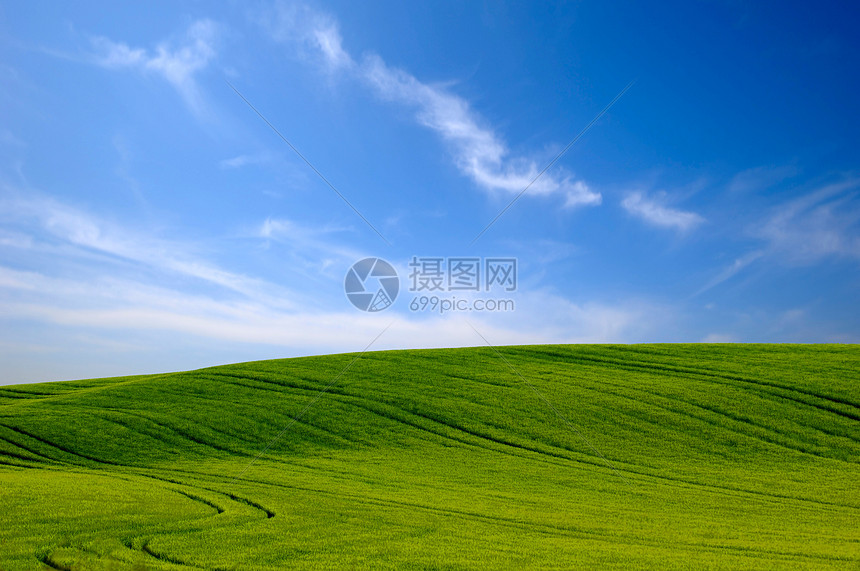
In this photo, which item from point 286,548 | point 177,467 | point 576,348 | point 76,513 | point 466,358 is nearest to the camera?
point 286,548

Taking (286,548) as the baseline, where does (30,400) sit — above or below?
above

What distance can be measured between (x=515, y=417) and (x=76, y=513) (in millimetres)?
18706

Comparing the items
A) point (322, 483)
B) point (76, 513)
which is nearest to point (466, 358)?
point (322, 483)

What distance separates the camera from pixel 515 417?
84.8 feet

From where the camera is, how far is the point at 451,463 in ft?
68.7

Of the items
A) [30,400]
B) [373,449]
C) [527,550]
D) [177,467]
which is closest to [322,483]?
[373,449]

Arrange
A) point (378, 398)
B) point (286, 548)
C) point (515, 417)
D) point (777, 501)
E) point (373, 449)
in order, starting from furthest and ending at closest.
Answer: point (378, 398) → point (515, 417) → point (373, 449) → point (777, 501) → point (286, 548)

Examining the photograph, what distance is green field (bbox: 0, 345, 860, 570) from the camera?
1118 centimetres

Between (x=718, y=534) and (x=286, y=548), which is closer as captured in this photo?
(x=286, y=548)

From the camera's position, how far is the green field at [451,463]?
1118cm

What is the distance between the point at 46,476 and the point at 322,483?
31.4 feet

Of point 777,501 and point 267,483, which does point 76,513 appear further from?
point 777,501

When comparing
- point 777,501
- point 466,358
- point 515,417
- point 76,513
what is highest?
point 466,358

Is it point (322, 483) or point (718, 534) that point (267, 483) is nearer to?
point (322, 483)
